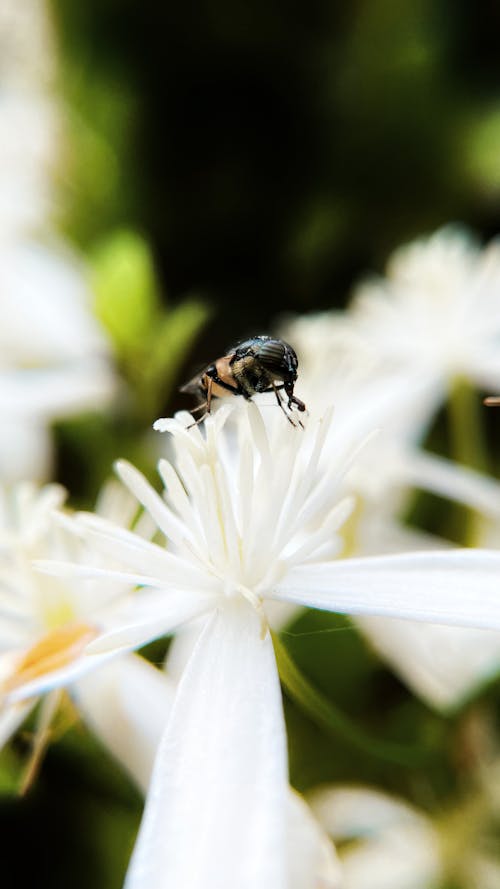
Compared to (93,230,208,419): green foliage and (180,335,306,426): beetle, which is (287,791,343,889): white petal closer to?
(180,335,306,426): beetle

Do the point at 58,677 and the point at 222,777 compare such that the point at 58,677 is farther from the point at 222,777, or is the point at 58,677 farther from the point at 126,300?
the point at 126,300

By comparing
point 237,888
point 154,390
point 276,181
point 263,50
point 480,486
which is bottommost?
point 237,888

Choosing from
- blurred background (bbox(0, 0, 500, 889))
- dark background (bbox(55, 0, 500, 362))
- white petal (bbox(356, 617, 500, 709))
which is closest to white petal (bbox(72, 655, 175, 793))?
white petal (bbox(356, 617, 500, 709))

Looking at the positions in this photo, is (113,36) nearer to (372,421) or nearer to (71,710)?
(372,421)

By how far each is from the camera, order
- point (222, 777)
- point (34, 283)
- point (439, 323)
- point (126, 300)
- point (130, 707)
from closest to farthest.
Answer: point (222, 777) → point (130, 707) → point (439, 323) → point (126, 300) → point (34, 283)

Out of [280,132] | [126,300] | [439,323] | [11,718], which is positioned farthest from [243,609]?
[280,132]

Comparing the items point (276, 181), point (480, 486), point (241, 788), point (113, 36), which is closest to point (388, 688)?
point (480, 486)
